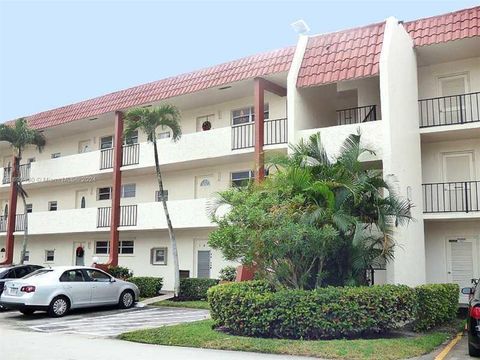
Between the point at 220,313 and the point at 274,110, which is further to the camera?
the point at 274,110

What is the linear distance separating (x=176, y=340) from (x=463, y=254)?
35.3 feet

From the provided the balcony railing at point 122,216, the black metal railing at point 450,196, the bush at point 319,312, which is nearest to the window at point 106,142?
the balcony railing at point 122,216

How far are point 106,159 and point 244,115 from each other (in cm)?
705

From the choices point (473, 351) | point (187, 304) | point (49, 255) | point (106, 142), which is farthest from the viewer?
point (49, 255)

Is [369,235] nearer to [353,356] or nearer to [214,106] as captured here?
[353,356]

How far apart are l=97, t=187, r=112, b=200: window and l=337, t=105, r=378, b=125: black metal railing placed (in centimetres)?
1296

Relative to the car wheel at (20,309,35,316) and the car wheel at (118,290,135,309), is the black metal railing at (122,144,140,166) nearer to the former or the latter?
the car wheel at (118,290,135,309)

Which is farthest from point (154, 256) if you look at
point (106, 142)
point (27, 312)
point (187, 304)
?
point (27, 312)

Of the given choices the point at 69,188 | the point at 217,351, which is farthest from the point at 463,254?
the point at 69,188

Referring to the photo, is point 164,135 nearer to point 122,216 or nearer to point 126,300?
point 122,216

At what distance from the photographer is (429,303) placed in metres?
12.0

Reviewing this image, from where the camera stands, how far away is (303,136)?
16469 mm

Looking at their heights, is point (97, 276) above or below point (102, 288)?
above

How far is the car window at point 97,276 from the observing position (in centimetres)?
1650
